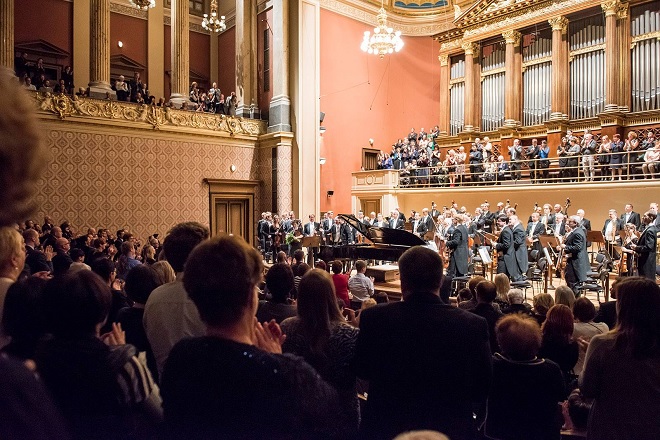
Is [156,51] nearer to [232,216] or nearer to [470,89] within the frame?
[232,216]

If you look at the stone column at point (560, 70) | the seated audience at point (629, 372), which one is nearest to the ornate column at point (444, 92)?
the stone column at point (560, 70)

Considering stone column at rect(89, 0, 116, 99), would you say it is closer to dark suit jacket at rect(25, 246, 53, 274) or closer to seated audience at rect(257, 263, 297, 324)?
dark suit jacket at rect(25, 246, 53, 274)

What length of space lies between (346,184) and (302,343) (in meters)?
16.1

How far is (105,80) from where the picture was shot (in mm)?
13578

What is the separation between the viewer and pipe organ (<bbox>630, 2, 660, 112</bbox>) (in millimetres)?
13883

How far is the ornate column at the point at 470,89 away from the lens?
1786cm

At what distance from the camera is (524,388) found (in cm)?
239

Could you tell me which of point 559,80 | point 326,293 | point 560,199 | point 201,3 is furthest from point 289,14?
point 326,293

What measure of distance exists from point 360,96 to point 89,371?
58.5ft

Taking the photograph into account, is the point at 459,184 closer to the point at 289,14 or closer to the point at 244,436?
the point at 289,14

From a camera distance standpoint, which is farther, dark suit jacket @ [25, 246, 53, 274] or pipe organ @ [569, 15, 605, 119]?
pipe organ @ [569, 15, 605, 119]

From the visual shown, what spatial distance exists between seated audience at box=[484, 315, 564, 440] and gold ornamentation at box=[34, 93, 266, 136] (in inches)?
487

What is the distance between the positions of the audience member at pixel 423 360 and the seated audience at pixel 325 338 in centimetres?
12

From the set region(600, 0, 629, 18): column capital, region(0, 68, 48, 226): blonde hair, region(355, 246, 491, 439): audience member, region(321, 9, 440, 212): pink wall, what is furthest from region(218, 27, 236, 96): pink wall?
region(0, 68, 48, 226): blonde hair
